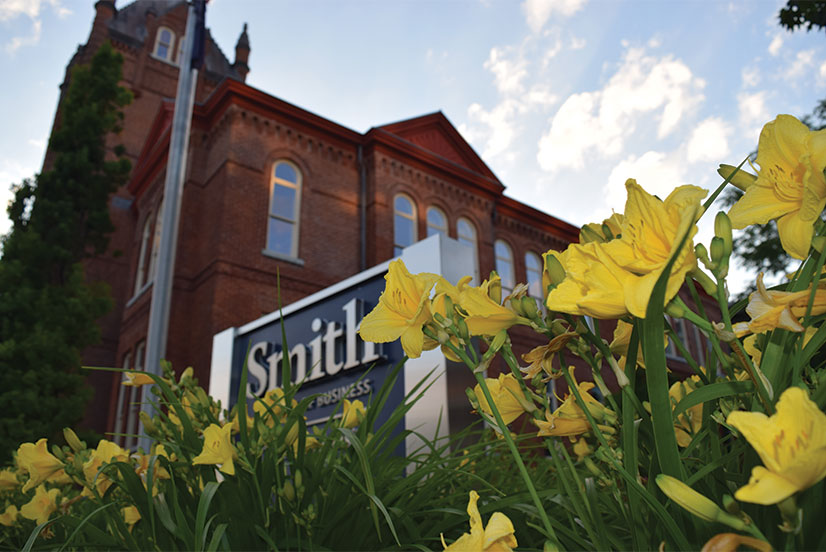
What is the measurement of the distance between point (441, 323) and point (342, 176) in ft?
42.8

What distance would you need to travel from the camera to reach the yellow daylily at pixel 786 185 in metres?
0.61

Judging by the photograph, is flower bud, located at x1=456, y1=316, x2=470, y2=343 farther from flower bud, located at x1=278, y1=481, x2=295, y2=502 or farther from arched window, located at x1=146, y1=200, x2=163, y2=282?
arched window, located at x1=146, y1=200, x2=163, y2=282

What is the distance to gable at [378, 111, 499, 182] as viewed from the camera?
15.2 m

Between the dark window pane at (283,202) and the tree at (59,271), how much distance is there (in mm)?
3595

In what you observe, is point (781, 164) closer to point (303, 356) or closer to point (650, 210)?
point (650, 210)

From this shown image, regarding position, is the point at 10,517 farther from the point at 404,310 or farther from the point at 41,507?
the point at 404,310

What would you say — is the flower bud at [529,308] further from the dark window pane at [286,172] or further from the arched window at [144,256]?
the arched window at [144,256]

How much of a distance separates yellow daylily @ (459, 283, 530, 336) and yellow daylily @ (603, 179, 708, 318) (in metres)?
0.18

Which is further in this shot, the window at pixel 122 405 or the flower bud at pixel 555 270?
the window at pixel 122 405

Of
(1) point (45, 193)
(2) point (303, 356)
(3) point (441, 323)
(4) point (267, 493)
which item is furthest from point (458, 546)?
(1) point (45, 193)

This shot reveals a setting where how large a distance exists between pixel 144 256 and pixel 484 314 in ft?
51.4

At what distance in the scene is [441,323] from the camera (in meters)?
0.73

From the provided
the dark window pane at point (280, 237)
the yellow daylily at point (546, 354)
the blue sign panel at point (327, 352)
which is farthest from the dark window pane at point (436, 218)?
the yellow daylily at point (546, 354)

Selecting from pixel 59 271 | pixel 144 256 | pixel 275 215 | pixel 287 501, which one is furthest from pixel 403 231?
pixel 287 501
